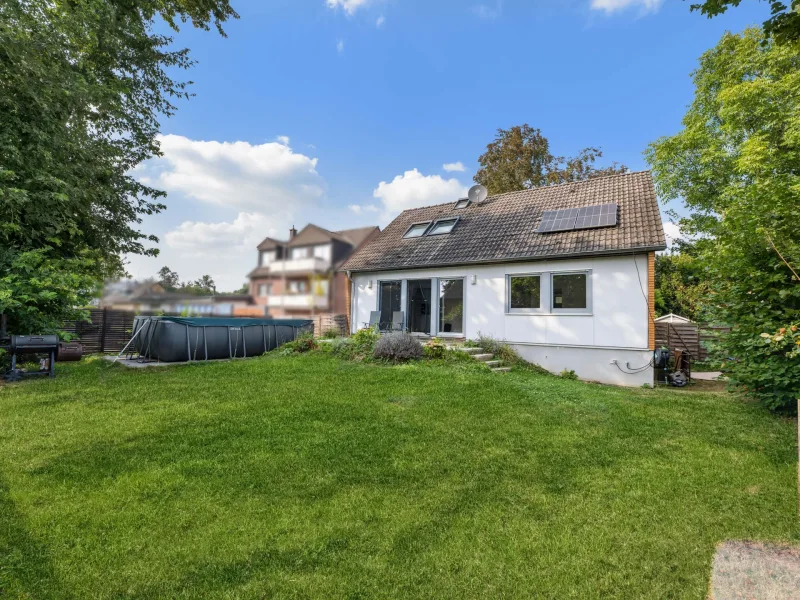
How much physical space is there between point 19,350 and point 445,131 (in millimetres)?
10434

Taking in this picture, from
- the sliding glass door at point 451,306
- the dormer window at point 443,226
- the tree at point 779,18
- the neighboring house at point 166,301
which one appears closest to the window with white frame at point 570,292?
the sliding glass door at point 451,306

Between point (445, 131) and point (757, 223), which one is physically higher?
point (445, 131)

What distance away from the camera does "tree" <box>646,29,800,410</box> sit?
19.1ft

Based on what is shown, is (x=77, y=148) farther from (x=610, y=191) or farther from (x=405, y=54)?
(x=610, y=191)

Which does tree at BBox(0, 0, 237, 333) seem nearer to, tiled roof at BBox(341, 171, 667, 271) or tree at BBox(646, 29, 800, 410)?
tiled roof at BBox(341, 171, 667, 271)

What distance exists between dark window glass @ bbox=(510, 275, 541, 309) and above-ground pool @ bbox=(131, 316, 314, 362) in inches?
221

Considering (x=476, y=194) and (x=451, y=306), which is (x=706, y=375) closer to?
(x=451, y=306)

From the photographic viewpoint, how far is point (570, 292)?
10352 mm

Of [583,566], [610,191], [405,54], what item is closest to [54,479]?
[583,566]

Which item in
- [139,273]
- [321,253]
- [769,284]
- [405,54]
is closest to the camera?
[321,253]

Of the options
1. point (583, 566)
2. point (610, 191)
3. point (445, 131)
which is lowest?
point (583, 566)

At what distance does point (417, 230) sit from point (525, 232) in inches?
169

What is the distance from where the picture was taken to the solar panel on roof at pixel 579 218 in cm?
1065

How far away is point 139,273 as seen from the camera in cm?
281
